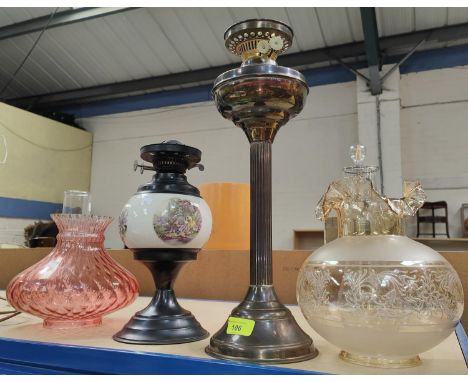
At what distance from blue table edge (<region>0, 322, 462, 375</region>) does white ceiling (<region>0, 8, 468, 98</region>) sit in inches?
129

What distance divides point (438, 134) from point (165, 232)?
11.9ft

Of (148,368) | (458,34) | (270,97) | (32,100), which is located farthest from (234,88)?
(32,100)

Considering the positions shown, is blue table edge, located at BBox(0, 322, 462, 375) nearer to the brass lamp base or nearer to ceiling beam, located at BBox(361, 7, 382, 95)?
the brass lamp base

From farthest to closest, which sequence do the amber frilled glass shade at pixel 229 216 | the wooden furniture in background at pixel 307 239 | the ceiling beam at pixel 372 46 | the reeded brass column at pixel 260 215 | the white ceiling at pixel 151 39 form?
the wooden furniture in background at pixel 307 239
the white ceiling at pixel 151 39
the ceiling beam at pixel 372 46
the amber frilled glass shade at pixel 229 216
the reeded brass column at pixel 260 215

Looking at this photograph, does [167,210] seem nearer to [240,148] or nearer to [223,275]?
[223,275]

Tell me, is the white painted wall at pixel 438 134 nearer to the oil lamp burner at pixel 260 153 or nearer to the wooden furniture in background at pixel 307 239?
the wooden furniture in background at pixel 307 239

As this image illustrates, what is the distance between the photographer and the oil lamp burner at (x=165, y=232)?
648mm

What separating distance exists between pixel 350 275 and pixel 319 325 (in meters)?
0.07

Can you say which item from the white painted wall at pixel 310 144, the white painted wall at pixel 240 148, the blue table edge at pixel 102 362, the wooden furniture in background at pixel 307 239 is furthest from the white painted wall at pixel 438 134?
the blue table edge at pixel 102 362

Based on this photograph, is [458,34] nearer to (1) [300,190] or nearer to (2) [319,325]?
(1) [300,190]

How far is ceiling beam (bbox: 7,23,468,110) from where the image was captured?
3492mm

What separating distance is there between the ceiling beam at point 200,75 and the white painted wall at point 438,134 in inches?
14.8

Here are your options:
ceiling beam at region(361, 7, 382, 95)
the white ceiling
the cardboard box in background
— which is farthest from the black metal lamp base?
the white ceiling

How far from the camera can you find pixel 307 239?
4.02 m
